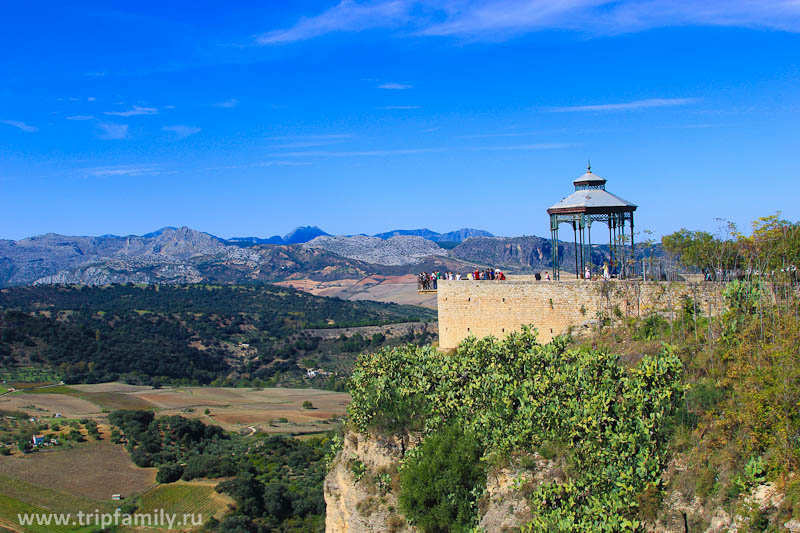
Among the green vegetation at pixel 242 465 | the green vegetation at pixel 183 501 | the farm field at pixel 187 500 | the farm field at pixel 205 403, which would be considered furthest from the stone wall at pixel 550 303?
the farm field at pixel 205 403

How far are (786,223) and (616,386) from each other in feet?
39.1

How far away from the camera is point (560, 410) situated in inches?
556

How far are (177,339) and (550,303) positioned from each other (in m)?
89.5

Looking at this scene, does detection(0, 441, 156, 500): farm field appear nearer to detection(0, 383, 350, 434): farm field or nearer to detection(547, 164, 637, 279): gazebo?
detection(0, 383, 350, 434): farm field

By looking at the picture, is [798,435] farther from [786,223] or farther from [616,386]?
[786,223]

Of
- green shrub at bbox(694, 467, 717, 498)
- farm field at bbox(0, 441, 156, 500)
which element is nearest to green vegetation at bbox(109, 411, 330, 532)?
farm field at bbox(0, 441, 156, 500)

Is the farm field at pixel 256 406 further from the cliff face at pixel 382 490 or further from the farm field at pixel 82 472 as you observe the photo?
the cliff face at pixel 382 490

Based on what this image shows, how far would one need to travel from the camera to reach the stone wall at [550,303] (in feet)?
57.8

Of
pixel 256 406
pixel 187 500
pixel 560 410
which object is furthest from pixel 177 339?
pixel 560 410

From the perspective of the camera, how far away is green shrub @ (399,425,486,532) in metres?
15.3

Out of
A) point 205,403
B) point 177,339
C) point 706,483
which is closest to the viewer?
point 706,483

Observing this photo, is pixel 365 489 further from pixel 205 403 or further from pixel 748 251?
pixel 205 403

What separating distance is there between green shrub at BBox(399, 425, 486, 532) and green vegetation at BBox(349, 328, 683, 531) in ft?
1.61

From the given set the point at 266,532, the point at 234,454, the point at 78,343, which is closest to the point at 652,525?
the point at 266,532
